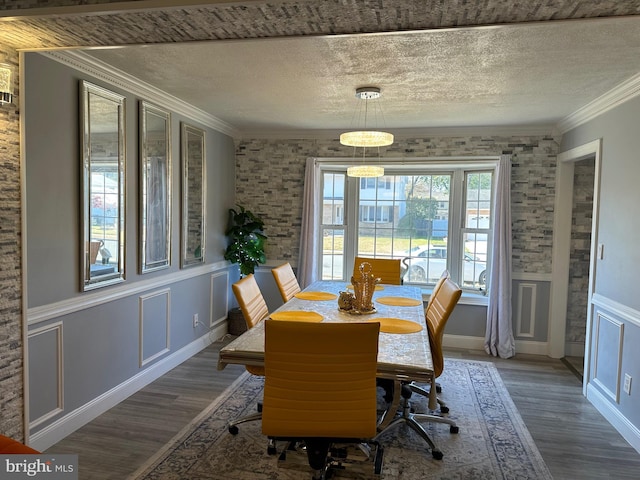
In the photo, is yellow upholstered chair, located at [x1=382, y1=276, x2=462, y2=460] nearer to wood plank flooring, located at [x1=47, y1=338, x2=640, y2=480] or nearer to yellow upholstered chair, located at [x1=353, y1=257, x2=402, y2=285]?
wood plank flooring, located at [x1=47, y1=338, x2=640, y2=480]

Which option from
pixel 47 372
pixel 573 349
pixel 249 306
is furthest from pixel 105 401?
pixel 573 349

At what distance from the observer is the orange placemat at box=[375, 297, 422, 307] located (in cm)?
329

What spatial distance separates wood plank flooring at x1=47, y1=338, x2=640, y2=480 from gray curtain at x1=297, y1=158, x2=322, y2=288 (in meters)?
1.46

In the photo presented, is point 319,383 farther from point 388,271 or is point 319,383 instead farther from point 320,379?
point 388,271

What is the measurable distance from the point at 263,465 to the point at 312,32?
7.50ft

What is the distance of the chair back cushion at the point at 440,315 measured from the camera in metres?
2.65

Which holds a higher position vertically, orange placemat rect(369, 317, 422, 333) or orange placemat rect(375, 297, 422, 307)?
orange placemat rect(375, 297, 422, 307)

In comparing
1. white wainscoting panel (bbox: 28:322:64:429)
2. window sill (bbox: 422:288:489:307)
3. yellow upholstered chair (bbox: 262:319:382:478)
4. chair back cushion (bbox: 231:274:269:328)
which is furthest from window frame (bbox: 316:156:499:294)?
yellow upholstered chair (bbox: 262:319:382:478)

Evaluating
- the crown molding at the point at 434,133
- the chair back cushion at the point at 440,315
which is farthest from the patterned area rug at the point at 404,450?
the crown molding at the point at 434,133

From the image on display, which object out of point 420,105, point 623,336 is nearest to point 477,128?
point 420,105

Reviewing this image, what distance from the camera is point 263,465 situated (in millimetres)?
2480

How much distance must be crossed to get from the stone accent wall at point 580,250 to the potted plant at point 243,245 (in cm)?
339

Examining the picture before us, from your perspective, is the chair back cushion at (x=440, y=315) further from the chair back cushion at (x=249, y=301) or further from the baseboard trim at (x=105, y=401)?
the baseboard trim at (x=105, y=401)

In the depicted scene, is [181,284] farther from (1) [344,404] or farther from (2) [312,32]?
(2) [312,32]
